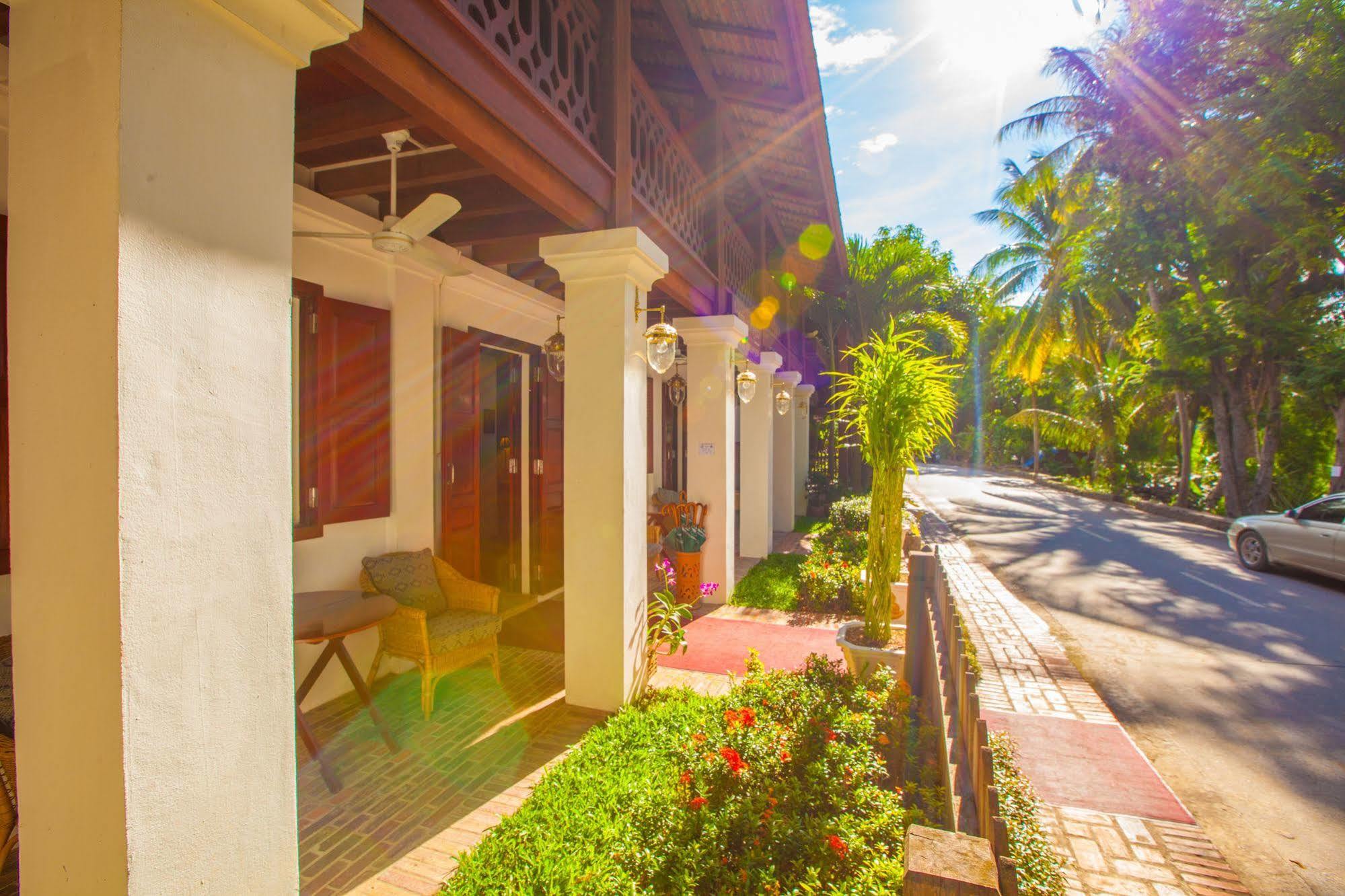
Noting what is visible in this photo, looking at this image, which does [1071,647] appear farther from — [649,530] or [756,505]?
[649,530]

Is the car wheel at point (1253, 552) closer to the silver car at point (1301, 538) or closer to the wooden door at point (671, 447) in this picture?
the silver car at point (1301, 538)

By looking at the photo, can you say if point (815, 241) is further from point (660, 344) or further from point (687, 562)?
point (660, 344)

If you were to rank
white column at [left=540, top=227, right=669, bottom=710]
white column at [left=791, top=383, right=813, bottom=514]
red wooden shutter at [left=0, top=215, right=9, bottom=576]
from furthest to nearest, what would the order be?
white column at [left=791, top=383, right=813, bottom=514] → white column at [left=540, top=227, right=669, bottom=710] → red wooden shutter at [left=0, top=215, right=9, bottom=576]

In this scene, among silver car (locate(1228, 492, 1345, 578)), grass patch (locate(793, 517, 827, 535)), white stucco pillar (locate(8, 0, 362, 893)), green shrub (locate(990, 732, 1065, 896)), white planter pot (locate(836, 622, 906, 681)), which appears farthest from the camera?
grass patch (locate(793, 517, 827, 535))

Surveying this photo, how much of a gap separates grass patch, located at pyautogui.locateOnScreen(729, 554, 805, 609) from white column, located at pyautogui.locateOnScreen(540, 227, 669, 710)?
3087mm

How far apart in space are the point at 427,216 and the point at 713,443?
4.30 m

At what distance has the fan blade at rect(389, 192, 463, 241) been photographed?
127 inches

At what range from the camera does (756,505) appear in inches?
371

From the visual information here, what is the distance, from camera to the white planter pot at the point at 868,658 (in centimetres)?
387

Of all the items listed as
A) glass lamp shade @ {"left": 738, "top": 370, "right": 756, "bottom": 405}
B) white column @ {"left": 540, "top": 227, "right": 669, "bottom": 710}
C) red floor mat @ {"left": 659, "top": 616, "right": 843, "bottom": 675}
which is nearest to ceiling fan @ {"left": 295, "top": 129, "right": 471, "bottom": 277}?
white column @ {"left": 540, "top": 227, "right": 669, "bottom": 710}

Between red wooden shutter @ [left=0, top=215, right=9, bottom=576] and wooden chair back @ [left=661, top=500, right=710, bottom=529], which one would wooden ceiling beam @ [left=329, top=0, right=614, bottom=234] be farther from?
wooden chair back @ [left=661, top=500, right=710, bottom=529]

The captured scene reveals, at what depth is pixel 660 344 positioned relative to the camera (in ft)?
14.5

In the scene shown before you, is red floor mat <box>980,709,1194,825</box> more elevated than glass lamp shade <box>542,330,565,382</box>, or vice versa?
glass lamp shade <box>542,330,565,382</box>

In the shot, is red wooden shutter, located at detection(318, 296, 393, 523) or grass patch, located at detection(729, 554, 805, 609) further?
grass patch, located at detection(729, 554, 805, 609)
